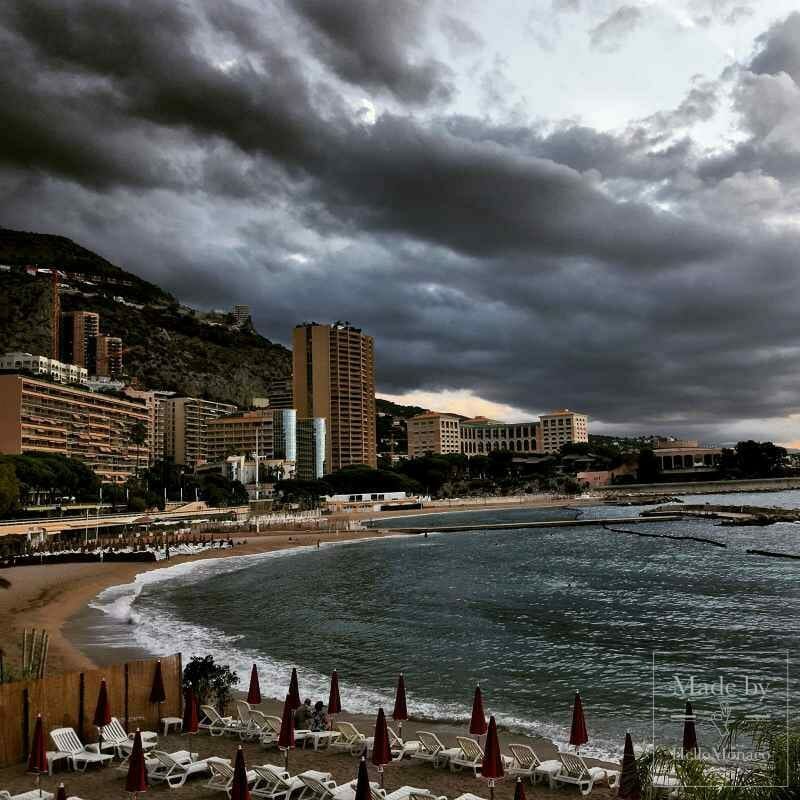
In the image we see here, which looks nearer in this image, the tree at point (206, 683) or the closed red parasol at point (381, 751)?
the closed red parasol at point (381, 751)

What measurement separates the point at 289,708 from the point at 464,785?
3521mm

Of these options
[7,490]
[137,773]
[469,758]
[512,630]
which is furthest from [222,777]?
[7,490]

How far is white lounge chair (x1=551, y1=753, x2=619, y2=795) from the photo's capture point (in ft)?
44.0

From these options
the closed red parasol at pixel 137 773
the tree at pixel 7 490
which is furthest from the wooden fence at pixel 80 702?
the tree at pixel 7 490

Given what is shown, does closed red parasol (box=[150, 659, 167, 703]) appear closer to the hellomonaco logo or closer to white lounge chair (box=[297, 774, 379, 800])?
white lounge chair (box=[297, 774, 379, 800])

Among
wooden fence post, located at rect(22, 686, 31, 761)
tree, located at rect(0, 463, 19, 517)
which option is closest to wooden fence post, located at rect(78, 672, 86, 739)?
wooden fence post, located at rect(22, 686, 31, 761)

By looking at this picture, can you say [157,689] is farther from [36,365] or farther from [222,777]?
[36,365]

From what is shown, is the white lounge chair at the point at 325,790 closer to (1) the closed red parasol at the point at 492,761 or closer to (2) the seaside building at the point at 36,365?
(1) the closed red parasol at the point at 492,761

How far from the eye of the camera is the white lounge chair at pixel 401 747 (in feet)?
49.8

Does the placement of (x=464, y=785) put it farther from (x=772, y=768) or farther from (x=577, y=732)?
(x=772, y=768)

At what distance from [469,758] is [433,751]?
31.6 inches

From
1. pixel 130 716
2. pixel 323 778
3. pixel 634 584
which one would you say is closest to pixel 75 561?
pixel 634 584

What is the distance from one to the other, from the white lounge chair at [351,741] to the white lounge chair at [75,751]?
447 cm

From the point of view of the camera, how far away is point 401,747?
15461mm
